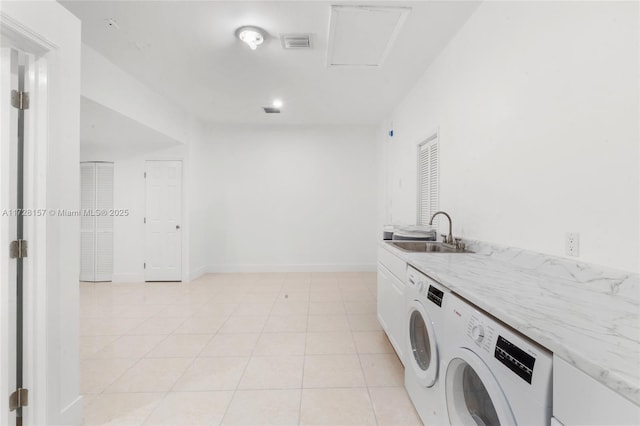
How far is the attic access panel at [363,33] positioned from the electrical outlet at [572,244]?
6.51 ft

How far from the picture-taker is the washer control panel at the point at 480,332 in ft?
3.21

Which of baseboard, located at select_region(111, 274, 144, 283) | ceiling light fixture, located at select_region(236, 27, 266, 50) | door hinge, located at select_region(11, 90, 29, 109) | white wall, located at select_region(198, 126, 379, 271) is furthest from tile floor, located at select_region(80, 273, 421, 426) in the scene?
ceiling light fixture, located at select_region(236, 27, 266, 50)

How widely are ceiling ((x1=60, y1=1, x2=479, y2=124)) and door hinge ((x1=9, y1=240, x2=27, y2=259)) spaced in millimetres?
1917

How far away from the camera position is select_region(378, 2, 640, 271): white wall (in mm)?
1148

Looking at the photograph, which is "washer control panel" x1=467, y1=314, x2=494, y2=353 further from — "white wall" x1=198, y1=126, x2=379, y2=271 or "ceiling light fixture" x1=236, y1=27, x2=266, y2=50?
"white wall" x1=198, y1=126, x2=379, y2=271

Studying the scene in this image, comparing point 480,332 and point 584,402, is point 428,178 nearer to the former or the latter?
point 480,332

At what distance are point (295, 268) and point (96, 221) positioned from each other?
3.63m

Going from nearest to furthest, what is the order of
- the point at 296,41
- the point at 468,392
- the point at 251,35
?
the point at 468,392, the point at 251,35, the point at 296,41

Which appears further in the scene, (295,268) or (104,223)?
(295,268)

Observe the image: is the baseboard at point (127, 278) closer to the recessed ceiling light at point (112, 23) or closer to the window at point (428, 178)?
the recessed ceiling light at point (112, 23)

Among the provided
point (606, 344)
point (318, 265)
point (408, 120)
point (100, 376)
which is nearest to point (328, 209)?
point (318, 265)

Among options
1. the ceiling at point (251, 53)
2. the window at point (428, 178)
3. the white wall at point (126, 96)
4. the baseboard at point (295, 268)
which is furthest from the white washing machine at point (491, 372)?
the baseboard at point (295, 268)

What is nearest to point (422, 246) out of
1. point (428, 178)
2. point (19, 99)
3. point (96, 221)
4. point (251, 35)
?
point (428, 178)

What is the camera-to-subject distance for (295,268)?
212 inches
